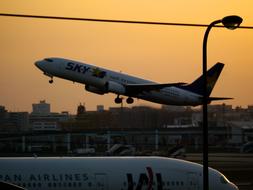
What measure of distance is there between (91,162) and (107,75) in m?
52.3

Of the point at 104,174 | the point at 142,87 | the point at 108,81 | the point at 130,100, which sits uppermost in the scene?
the point at 108,81

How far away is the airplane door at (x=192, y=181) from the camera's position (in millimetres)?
25434

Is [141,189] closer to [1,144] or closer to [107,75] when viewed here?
[107,75]

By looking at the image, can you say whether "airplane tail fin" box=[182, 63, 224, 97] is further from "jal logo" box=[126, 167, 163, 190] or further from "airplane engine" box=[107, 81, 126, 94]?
"jal logo" box=[126, 167, 163, 190]

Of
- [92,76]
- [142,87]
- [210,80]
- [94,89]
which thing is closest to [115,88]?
[92,76]

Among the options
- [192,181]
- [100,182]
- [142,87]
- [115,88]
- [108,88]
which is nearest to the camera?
[100,182]

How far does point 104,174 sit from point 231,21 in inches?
273

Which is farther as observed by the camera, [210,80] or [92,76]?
[210,80]

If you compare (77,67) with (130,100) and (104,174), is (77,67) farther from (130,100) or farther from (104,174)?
(104,174)

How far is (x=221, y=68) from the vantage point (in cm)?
8906

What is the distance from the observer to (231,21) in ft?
71.9

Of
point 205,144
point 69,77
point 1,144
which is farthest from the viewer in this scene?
point 1,144

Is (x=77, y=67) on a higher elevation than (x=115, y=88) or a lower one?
higher

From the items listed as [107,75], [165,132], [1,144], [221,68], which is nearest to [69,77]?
[107,75]
